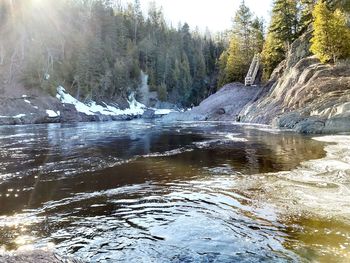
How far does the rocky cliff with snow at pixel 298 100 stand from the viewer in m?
28.6

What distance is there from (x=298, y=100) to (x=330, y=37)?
8.26m

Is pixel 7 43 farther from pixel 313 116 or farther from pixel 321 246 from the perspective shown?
pixel 321 246

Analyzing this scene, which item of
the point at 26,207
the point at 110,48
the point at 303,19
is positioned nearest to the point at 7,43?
the point at 110,48

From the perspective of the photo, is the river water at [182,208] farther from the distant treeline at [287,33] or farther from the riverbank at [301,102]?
the distant treeline at [287,33]

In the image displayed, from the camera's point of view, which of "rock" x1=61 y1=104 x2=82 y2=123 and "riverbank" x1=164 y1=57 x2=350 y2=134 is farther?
"rock" x1=61 y1=104 x2=82 y2=123

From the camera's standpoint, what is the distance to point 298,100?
37375mm

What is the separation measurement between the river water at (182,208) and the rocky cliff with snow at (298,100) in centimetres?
1317

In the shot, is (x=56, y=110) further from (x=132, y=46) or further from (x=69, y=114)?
(x=132, y=46)

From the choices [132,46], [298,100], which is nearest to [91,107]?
[132,46]

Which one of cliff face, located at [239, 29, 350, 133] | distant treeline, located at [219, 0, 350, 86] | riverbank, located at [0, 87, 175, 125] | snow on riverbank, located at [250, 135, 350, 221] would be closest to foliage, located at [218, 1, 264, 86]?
distant treeline, located at [219, 0, 350, 86]

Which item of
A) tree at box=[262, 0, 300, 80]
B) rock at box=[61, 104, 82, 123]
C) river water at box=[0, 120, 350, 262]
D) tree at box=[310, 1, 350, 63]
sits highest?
tree at box=[262, 0, 300, 80]

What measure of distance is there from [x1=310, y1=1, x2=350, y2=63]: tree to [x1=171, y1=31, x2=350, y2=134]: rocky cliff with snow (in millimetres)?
1395

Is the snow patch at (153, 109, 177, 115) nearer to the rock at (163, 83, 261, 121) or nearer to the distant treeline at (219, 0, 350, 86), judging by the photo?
the distant treeline at (219, 0, 350, 86)

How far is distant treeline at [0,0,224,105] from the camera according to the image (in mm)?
73562
